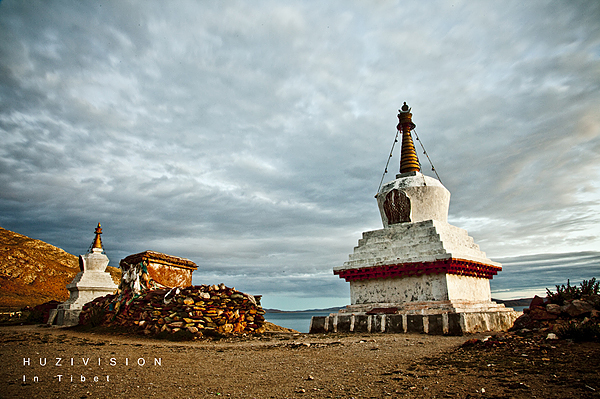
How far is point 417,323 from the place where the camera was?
978 cm

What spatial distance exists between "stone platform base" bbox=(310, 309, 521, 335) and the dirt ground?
7.83 feet

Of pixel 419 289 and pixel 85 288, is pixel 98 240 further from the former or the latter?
pixel 419 289

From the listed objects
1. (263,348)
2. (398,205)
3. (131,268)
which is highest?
(398,205)

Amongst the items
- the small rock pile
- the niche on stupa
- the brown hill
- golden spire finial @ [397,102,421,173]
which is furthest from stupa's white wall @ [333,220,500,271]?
the brown hill

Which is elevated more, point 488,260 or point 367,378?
point 488,260

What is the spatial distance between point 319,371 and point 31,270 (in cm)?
4867

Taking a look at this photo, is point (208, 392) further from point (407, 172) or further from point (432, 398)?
point (407, 172)

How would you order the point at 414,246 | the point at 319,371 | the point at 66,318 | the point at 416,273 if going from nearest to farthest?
1. the point at 319,371
2. the point at 416,273
3. the point at 414,246
4. the point at 66,318

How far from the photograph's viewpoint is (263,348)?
7844 mm

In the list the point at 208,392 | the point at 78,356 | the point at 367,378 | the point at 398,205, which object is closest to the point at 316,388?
the point at 367,378

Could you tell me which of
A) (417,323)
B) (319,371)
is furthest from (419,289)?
(319,371)

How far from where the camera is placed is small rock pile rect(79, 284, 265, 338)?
401 inches

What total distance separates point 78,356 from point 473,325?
892 centimetres

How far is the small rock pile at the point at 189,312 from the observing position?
1019cm
